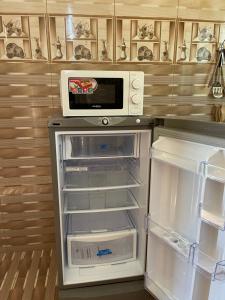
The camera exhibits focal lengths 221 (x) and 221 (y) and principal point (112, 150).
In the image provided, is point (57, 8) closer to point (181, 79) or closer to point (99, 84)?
point (99, 84)

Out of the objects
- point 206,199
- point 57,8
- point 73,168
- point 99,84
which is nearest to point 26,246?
point 73,168

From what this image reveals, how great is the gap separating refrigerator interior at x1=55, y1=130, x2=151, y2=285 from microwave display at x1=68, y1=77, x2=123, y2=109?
9.1 inches

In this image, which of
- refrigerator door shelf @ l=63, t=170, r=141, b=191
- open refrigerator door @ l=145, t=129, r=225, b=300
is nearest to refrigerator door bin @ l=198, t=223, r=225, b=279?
→ open refrigerator door @ l=145, t=129, r=225, b=300

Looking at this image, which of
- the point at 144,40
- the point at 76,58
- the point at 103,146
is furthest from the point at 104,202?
the point at 144,40

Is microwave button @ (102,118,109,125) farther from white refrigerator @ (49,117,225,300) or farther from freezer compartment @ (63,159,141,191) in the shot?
freezer compartment @ (63,159,141,191)

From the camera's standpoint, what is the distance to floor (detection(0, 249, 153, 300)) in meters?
1.53

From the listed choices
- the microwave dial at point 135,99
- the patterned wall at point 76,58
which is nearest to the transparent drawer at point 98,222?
the patterned wall at point 76,58

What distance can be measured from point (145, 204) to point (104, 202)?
0.36 m

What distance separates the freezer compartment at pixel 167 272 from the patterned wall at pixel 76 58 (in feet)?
3.51

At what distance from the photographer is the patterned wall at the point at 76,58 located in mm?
1710

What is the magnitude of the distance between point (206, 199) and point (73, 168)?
89 centimetres

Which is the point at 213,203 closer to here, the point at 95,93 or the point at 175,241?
the point at 175,241

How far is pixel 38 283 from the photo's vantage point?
1.78 m

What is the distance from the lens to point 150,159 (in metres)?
1.37
